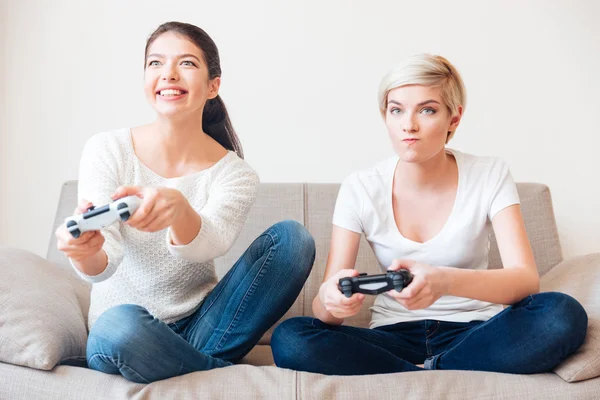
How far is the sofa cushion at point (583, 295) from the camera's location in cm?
132

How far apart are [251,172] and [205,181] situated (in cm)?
11

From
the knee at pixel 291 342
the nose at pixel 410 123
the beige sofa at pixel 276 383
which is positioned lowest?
the beige sofa at pixel 276 383

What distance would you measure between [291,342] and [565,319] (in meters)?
0.51

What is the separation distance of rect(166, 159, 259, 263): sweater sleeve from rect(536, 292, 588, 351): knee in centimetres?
63

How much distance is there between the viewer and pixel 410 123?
147 cm

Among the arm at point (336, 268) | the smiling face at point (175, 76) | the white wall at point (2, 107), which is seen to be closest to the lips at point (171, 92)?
the smiling face at point (175, 76)

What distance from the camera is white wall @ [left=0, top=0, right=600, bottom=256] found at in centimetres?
234

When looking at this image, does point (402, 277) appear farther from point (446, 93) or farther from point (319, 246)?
point (319, 246)

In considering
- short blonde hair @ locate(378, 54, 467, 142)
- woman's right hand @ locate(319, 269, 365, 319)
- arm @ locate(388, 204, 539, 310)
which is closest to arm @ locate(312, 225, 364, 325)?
woman's right hand @ locate(319, 269, 365, 319)

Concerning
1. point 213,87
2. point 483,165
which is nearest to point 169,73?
point 213,87

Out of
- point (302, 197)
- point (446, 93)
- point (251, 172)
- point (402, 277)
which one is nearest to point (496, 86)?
point (302, 197)

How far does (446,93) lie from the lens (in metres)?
1.49

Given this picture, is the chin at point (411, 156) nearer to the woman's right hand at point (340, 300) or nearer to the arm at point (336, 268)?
the arm at point (336, 268)

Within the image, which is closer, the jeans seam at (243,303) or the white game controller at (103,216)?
the white game controller at (103,216)
